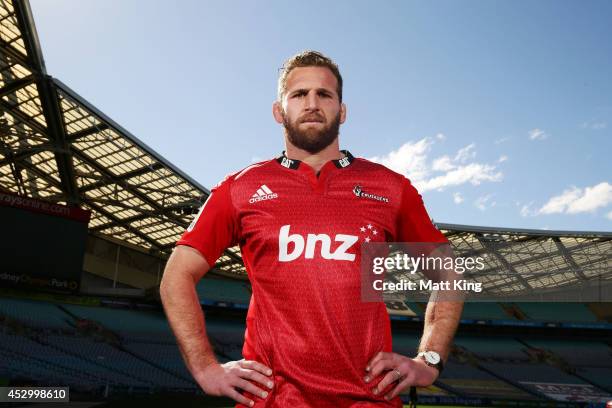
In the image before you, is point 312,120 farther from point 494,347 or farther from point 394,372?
point 494,347

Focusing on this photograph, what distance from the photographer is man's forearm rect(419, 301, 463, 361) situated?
8.19 feet

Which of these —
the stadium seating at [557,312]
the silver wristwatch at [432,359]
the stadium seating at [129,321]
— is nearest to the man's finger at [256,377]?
the silver wristwatch at [432,359]

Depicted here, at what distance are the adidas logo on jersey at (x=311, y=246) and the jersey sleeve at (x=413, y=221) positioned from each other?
0.40 m

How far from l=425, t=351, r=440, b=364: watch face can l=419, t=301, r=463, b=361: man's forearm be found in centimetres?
2

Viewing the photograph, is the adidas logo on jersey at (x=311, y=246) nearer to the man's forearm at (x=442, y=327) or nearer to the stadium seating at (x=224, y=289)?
the man's forearm at (x=442, y=327)

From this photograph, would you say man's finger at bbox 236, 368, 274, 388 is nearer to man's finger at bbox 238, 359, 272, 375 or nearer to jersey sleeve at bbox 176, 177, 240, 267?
Result: man's finger at bbox 238, 359, 272, 375

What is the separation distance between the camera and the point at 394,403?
7.73 feet

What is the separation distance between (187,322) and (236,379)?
331mm

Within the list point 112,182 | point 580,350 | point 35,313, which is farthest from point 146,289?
point 580,350

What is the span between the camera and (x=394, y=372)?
2285 mm

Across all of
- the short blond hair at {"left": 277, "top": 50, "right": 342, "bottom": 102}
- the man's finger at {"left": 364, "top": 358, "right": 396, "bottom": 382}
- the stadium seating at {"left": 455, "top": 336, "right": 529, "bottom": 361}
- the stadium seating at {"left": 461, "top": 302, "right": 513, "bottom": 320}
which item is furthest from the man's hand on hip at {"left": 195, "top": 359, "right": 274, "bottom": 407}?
the stadium seating at {"left": 461, "top": 302, "right": 513, "bottom": 320}

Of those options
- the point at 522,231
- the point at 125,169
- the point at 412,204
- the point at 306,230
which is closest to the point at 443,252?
the point at 412,204

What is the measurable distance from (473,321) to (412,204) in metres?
35.6

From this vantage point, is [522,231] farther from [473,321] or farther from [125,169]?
[125,169]
